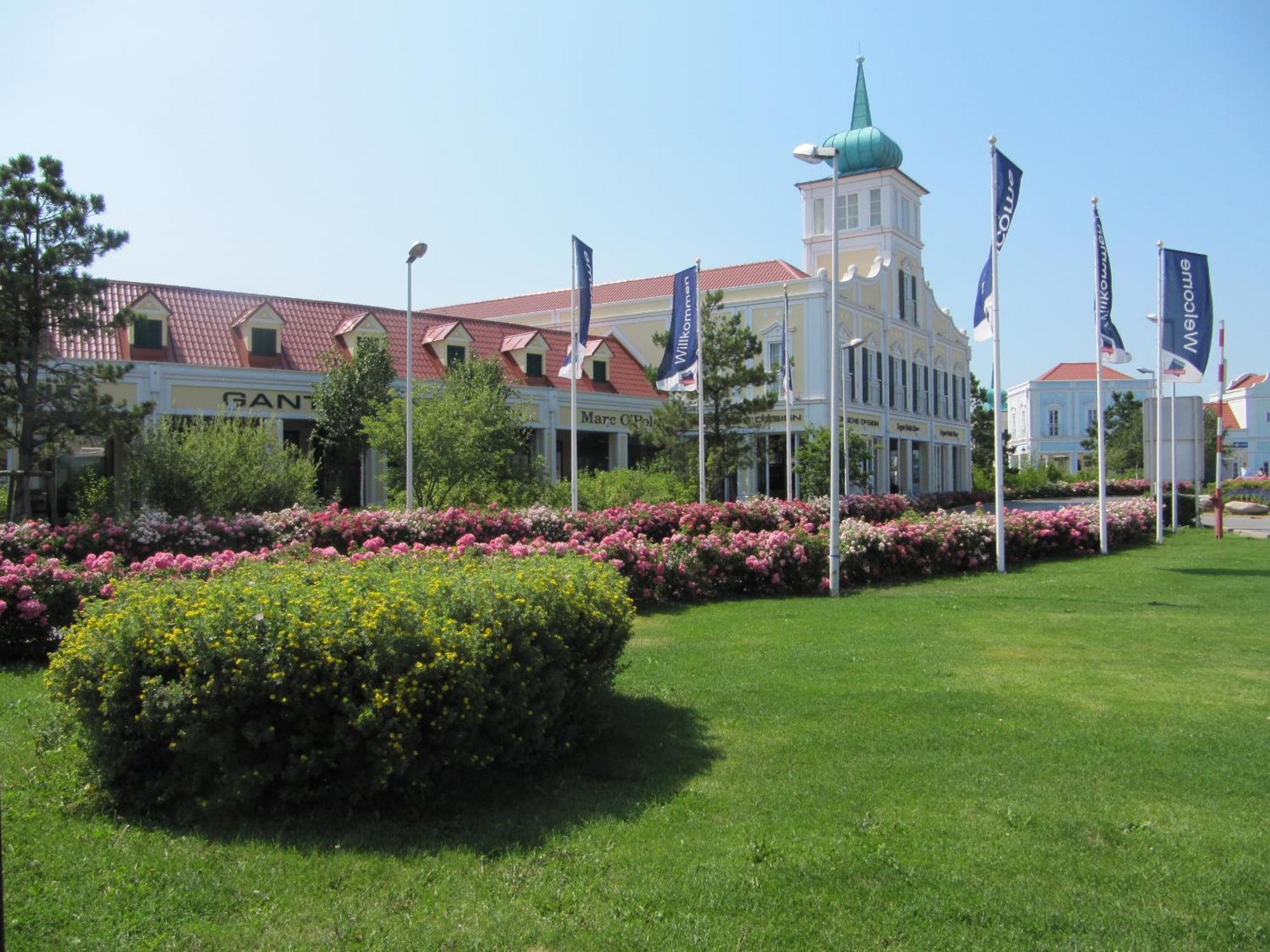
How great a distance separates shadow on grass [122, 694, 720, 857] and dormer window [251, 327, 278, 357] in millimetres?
28284

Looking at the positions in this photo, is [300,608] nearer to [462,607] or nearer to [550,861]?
[462,607]

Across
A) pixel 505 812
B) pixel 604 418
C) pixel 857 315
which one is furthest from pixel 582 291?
pixel 857 315

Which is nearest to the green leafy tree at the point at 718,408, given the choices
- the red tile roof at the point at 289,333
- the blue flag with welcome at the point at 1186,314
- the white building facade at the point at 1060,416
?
the red tile roof at the point at 289,333

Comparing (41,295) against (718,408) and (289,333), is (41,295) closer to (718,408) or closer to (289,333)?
(289,333)

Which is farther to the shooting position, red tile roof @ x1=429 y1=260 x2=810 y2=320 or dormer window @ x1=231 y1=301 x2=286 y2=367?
red tile roof @ x1=429 y1=260 x2=810 y2=320

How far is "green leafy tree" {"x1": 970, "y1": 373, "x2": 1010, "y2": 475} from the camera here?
6831cm

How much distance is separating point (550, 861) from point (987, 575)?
14423 mm

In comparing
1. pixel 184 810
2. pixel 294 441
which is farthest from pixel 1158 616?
pixel 294 441

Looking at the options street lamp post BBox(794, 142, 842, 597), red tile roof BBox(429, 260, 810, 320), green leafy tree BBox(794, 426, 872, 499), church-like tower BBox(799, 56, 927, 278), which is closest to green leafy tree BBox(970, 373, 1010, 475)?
church-like tower BBox(799, 56, 927, 278)

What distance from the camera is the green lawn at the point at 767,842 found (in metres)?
4.07

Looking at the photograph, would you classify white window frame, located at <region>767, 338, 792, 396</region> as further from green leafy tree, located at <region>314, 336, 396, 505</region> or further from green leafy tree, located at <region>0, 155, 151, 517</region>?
green leafy tree, located at <region>0, 155, 151, 517</region>

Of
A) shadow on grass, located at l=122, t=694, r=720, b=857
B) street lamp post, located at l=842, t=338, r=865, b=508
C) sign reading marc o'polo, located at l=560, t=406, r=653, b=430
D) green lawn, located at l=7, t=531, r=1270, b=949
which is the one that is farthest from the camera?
sign reading marc o'polo, located at l=560, t=406, r=653, b=430

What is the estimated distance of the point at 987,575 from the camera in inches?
691

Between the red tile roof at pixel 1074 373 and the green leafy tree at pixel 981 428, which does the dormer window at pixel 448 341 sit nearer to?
the green leafy tree at pixel 981 428
